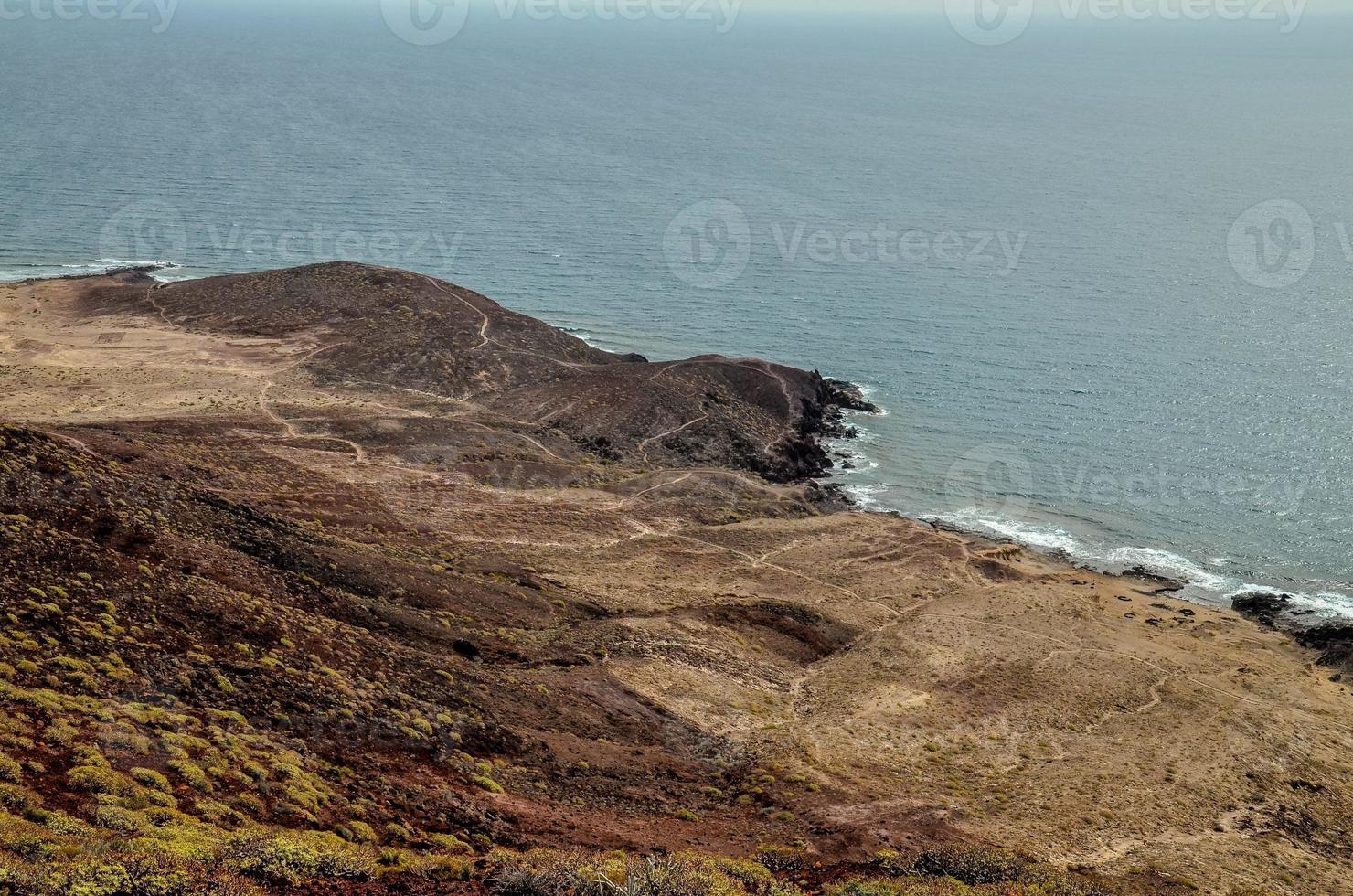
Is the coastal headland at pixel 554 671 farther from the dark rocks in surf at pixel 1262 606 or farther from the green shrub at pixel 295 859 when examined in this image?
the dark rocks in surf at pixel 1262 606

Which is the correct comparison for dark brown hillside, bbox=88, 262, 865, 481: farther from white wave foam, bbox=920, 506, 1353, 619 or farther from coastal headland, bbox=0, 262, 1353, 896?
white wave foam, bbox=920, 506, 1353, 619

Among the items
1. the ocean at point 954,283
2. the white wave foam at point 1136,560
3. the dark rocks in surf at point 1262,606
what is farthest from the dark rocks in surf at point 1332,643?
the ocean at point 954,283

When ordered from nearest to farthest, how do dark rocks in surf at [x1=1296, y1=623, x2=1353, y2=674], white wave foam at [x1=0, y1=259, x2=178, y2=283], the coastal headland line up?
1. the coastal headland
2. dark rocks in surf at [x1=1296, y1=623, x2=1353, y2=674]
3. white wave foam at [x1=0, y1=259, x2=178, y2=283]

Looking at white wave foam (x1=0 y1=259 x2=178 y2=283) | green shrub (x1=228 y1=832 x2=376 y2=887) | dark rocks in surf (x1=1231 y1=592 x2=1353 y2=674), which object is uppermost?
white wave foam (x1=0 y1=259 x2=178 y2=283)

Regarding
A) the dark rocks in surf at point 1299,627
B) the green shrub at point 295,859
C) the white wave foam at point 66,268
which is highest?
the white wave foam at point 66,268

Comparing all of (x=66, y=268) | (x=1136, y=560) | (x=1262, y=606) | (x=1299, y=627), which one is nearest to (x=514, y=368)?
(x=1136, y=560)

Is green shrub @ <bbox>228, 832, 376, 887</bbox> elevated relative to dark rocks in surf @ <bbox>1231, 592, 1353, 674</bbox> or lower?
elevated

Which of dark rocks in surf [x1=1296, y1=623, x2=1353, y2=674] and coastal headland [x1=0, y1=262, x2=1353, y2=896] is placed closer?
coastal headland [x1=0, y1=262, x2=1353, y2=896]

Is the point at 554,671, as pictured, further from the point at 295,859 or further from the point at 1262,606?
the point at 1262,606

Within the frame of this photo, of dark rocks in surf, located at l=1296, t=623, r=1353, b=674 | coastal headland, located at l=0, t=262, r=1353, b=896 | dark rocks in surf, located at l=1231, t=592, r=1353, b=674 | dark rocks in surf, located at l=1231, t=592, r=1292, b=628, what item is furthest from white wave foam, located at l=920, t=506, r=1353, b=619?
dark rocks in surf, located at l=1296, t=623, r=1353, b=674

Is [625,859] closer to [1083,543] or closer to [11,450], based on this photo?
[11,450]

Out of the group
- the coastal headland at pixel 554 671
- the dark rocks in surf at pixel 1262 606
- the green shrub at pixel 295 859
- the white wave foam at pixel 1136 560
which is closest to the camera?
the green shrub at pixel 295 859

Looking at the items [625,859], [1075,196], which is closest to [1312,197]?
[1075,196]
